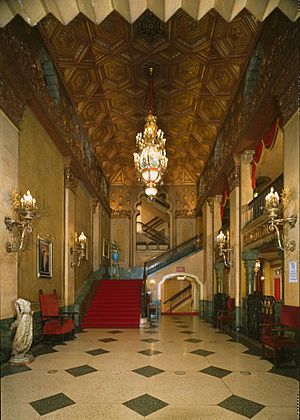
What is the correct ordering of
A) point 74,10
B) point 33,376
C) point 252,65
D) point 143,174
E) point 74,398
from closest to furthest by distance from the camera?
point 74,10
point 74,398
point 33,376
point 252,65
point 143,174

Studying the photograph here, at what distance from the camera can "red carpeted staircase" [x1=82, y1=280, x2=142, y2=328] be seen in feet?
33.9

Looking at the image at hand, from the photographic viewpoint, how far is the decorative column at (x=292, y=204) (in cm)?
492

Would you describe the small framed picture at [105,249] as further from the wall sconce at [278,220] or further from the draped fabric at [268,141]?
the wall sconce at [278,220]

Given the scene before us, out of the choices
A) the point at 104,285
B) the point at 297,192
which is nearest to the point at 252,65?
the point at 297,192

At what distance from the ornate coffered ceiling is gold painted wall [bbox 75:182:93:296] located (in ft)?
6.96

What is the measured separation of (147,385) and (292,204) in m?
3.20

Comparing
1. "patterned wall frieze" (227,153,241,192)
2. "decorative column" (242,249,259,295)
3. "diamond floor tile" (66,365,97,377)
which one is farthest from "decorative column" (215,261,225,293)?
"diamond floor tile" (66,365,97,377)

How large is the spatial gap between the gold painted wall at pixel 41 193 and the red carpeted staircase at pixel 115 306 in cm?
227

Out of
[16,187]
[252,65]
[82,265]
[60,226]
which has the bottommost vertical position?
[82,265]

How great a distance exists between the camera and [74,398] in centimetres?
379

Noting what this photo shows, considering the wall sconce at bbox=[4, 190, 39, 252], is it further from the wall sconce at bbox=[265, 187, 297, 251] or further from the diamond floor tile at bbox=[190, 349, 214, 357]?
the wall sconce at bbox=[265, 187, 297, 251]

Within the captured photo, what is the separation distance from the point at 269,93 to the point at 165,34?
3254 millimetres

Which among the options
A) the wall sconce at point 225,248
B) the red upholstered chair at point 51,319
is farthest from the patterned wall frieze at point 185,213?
the red upholstered chair at point 51,319

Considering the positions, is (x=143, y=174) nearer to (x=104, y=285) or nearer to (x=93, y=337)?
(x=93, y=337)
